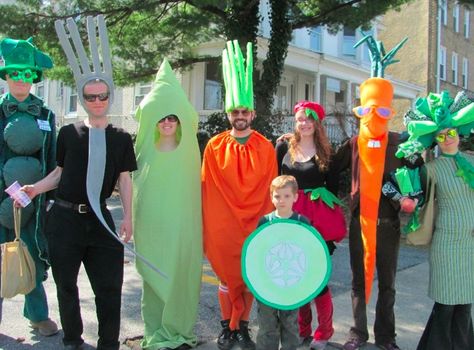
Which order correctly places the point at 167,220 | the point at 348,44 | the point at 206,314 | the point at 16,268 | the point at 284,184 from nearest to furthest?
the point at 284,184
the point at 16,268
the point at 167,220
the point at 206,314
the point at 348,44

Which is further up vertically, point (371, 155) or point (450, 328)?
point (371, 155)

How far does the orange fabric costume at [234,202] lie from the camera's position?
3926mm

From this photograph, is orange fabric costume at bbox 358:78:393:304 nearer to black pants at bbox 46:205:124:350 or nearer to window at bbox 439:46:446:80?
black pants at bbox 46:205:124:350

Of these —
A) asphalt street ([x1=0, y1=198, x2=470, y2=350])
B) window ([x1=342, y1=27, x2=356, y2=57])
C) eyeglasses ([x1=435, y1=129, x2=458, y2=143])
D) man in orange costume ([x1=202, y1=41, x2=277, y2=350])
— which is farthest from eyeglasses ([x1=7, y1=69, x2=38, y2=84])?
window ([x1=342, y1=27, x2=356, y2=57])

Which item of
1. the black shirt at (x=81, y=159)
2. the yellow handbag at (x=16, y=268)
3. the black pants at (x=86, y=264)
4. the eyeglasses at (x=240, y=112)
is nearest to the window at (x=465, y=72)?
the eyeglasses at (x=240, y=112)

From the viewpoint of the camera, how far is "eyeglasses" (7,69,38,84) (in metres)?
3.96

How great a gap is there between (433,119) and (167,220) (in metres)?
2.08

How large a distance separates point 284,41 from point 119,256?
8.96 metres

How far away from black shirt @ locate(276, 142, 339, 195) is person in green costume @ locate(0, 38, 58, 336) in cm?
194

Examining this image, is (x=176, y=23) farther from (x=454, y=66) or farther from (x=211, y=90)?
(x=454, y=66)

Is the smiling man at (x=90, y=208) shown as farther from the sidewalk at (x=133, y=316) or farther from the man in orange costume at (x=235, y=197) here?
the man in orange costume at (x=235, y=197)

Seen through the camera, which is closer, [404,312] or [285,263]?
[285,263]

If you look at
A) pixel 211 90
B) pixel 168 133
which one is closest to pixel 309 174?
pixel 168 133

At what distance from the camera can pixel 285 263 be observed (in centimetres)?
357
